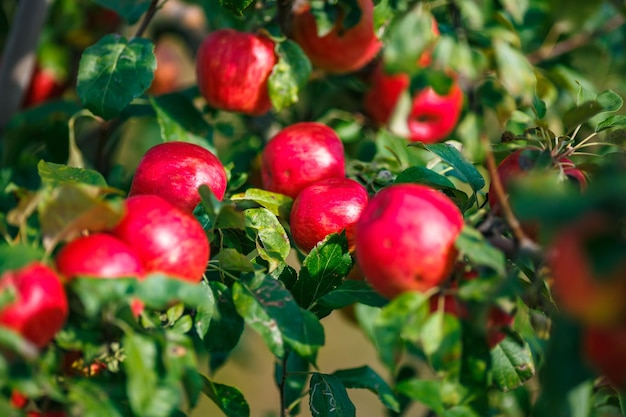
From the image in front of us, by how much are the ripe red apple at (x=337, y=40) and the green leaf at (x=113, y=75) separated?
0.26 metres

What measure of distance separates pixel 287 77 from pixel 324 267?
38 cm

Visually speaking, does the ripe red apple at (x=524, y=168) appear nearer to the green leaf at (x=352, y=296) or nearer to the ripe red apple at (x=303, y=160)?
the green leaf at (x=352, y=296)

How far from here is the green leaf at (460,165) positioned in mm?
934

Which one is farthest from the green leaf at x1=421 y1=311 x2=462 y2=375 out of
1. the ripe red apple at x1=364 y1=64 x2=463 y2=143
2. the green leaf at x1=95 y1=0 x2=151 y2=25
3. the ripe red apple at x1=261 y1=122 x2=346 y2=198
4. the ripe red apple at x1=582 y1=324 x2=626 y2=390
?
the green leaf at x1=95 y1=0 x2=151 y2=25

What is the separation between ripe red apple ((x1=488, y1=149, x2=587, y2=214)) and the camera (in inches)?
31.6

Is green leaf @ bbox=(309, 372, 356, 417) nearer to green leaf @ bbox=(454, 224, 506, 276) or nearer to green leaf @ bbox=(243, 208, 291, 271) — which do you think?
green leaf @ bbox=(243, 208, 291, 271)

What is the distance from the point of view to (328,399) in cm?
91

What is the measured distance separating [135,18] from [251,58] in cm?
28

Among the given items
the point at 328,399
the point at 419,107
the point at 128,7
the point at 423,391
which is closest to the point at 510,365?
the point at 423,391

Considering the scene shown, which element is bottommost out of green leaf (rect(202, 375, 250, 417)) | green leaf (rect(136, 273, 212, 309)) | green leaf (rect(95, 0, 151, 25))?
green leaf (rect(202, 375, 250, 417))

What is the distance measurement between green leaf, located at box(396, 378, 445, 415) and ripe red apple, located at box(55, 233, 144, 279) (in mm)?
395

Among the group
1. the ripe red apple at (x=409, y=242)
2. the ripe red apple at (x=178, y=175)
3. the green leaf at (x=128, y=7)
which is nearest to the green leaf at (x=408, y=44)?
the ripe red apple at (x=409, y=242)

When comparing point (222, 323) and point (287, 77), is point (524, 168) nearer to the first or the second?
point (222, 323)

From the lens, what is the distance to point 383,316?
67cm
